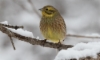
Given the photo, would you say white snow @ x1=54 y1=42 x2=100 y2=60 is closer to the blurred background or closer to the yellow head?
the yellow head

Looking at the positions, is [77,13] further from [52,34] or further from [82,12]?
[52,34]

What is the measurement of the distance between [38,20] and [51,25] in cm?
483

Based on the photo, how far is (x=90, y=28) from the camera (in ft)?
29.6

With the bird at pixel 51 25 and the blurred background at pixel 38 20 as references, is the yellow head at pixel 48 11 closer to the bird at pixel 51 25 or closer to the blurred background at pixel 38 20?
the bird at pixel 51 25

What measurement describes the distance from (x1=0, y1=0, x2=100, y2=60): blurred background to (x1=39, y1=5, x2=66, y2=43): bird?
307cm

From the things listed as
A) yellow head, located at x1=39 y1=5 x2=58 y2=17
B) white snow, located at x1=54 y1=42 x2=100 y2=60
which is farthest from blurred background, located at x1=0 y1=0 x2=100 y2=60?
white snow, located at x1=54 y1=42 x2=100 y2=60

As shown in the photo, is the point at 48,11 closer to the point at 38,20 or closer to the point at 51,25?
the point at 51,25

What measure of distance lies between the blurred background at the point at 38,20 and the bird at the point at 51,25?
3.07 m

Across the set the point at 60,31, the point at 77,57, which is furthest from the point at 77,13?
the point at 77,57

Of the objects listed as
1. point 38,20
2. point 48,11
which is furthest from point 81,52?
point 38,20

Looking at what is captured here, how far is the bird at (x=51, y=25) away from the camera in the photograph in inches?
179

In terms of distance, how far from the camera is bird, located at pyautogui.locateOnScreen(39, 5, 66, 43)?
455cm

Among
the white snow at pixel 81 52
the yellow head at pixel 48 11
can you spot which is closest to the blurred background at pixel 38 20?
the yellow head at pixel 48 11

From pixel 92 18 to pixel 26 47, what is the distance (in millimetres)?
2319
